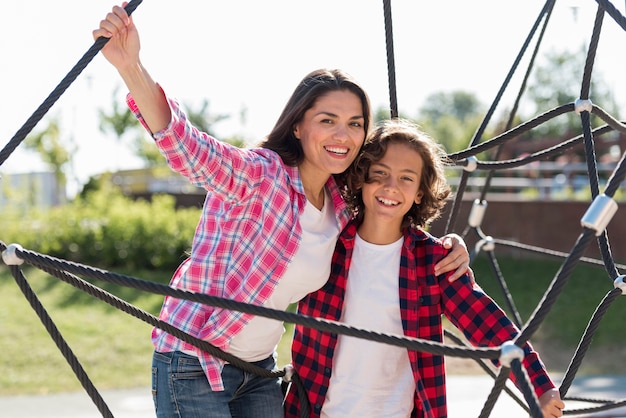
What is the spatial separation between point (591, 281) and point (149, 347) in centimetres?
423

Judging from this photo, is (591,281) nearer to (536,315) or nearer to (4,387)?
(4,387)

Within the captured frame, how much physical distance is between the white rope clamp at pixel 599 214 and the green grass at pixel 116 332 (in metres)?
4.48

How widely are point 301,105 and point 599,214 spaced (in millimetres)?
810

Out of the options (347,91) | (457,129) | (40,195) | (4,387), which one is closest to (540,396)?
(347,91)

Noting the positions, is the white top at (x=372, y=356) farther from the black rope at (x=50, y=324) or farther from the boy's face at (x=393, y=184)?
the black rope at (x=50, y=324)

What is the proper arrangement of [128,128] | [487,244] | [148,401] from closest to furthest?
[487,244] < [148,401] < [128,128]

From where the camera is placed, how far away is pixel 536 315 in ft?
4.91

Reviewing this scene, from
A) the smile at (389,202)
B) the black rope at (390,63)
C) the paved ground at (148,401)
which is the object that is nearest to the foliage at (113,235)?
the paved ground at (148,401)

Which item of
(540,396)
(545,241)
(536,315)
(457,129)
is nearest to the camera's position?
(536,315)

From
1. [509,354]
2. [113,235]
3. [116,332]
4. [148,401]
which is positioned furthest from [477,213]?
[113,235]

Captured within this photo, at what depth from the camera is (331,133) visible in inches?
79.1

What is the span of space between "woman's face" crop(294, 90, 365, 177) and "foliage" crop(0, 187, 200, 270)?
6.49 metres

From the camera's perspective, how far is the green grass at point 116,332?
5.78m

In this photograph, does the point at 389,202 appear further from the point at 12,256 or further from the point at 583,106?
the point at 12,256
